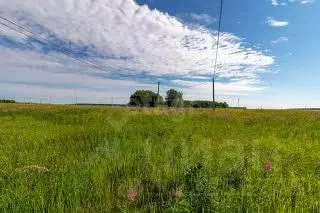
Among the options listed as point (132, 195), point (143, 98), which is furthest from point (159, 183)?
point (143, 98)

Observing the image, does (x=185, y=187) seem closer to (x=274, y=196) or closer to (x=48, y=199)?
(x=274, y=196)

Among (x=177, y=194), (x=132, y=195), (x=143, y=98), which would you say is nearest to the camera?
(x=177, y=194)

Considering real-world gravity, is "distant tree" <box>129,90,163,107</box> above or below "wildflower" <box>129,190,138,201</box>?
above

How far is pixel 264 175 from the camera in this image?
5.39 metres

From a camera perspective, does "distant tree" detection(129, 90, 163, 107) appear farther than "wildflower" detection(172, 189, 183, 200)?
Yes

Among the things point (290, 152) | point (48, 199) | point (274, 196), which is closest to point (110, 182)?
point (48, 199)

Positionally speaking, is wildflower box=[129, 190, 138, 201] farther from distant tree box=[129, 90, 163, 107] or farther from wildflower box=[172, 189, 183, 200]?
distant tree box=[129, 90, 163, 107]

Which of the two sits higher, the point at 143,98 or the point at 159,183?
the point at 143,98

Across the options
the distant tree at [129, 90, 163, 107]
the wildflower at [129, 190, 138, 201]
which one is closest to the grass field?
the wildflower at [129, 190, 138, 201]

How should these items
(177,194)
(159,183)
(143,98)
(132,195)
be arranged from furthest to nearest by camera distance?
(143,98) < (159,183) < (132,195) < (177,194)

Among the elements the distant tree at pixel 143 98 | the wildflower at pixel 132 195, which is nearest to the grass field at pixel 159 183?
the wildflower at pixel 132 195

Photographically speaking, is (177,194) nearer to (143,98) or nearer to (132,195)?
(132,195)

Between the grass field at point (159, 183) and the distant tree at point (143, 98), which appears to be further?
the distant tree at point (143, 98)

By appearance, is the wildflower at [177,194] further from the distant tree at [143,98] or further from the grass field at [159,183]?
the distant tree at [143,98]
